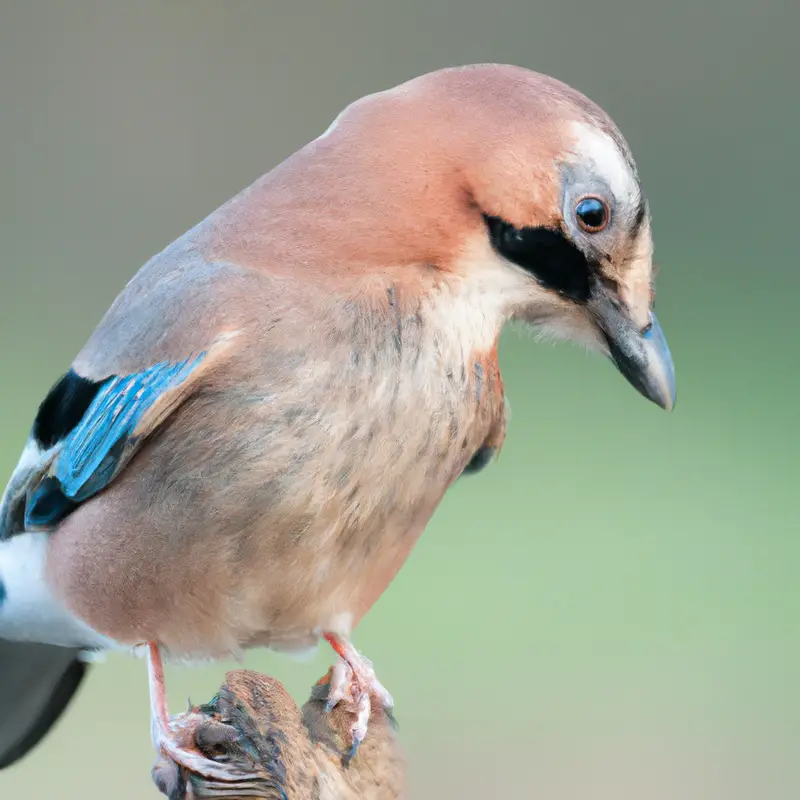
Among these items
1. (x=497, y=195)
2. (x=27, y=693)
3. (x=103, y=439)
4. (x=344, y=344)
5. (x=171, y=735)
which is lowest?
(x=27, y=693)

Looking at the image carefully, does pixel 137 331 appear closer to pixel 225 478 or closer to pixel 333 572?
pixel 225 478

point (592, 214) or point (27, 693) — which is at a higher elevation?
point (592, 214)

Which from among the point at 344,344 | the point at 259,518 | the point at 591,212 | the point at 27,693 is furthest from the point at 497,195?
the point at 27,693

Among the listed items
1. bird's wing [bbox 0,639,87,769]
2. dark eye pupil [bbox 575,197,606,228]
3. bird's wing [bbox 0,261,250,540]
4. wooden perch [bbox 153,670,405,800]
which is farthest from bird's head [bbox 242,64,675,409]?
bird's wing [bbox 0,639,87,769]

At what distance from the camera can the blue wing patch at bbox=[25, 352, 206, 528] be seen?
4.41 ft

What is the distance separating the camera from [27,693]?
173 cm

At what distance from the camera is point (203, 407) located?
1327 mm

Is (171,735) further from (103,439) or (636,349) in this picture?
(636,349)

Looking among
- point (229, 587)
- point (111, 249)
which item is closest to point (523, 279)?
point (229, 587)

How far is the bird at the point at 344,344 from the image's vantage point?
1288mm

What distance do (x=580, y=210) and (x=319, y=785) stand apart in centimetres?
56

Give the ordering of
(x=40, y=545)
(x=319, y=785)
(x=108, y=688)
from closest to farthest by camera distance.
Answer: (x=319, y=785) < (x=40, y=545) < (x=108, y=688)

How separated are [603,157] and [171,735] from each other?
2.22 ft

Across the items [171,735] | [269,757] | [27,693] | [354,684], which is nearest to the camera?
[269,757]
